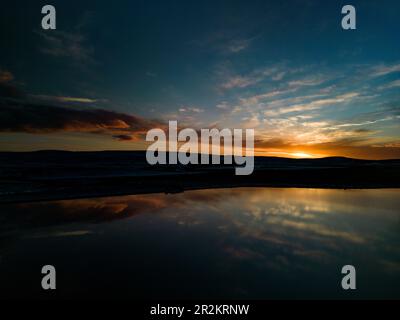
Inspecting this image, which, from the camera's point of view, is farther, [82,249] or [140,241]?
[140,241]

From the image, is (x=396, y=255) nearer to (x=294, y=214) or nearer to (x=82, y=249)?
(x=294, y=214)

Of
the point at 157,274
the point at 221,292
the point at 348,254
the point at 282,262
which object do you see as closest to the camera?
the point at 221,292

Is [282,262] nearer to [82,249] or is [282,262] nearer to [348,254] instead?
[348,254]

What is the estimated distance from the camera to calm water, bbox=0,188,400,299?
19.4 ft

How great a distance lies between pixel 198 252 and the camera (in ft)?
25.8

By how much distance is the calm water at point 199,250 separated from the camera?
5.90 m

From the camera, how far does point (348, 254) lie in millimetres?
7676

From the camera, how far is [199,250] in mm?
8023
